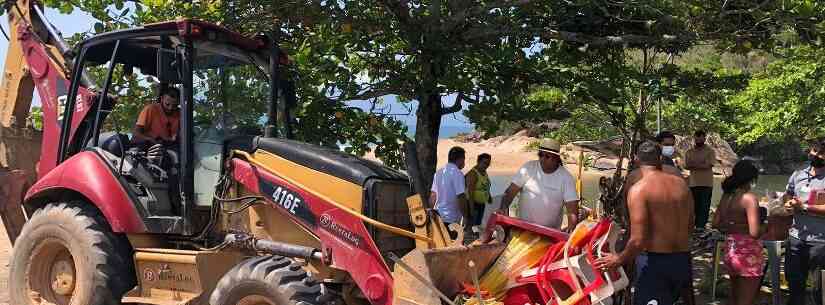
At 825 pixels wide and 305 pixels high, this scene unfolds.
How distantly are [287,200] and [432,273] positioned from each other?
3.94 ft

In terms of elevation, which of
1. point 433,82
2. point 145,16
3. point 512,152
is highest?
point 145,16

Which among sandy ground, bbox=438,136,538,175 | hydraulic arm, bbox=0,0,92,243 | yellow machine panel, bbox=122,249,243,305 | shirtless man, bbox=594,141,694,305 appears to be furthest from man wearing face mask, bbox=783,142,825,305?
sandy ground, bbox=438,136,538,175

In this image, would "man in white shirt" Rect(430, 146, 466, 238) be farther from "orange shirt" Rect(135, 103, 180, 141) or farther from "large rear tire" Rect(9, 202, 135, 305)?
"large rear tire" Rect(9, 202, 135, 305)

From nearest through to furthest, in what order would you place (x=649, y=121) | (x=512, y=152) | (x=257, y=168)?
1. (x=257, y=168)
2. (x=649, y=121)
3. (x=512, y=152)

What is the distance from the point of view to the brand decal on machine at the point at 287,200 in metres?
4.91

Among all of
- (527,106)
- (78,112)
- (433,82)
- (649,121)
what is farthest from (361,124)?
(649,121)

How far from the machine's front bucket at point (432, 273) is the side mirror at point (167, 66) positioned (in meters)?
2.07

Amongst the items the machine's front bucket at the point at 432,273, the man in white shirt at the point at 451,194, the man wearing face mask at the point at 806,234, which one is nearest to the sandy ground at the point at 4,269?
the man in white shirt at the point at 451,194

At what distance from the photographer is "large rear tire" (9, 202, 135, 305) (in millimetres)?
5523

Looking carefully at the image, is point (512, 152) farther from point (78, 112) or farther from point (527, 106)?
point (78, 112)

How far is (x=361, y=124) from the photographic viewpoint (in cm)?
834

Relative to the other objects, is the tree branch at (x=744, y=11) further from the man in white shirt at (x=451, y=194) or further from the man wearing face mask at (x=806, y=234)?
the man in white shirt at (x=451, y=194)

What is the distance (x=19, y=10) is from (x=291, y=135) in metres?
3.13

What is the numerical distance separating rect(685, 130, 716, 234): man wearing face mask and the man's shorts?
4651mm
